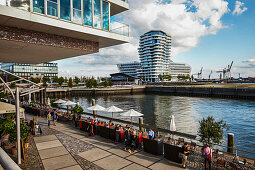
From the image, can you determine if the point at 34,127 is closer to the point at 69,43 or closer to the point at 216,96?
the point at 69,43

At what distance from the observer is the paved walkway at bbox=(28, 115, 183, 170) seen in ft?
27.3

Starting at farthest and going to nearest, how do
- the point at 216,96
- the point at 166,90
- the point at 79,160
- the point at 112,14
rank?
the point at 166,90 < the point at 216,96 < the point at 112,14 < the point at 79,160

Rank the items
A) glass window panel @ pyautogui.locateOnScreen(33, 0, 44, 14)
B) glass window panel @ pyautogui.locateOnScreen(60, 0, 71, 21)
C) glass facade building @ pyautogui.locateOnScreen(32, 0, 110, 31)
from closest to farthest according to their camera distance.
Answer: glass window panel @ pyautogui.locateOnScreen(33, 0, 44, 14) < glass facade building @ pyautogui.locateOnScreen(32, 0, 110, 31) < glass window panel @ pyautogui.locateOnScreen(60, 0, 71, 21)

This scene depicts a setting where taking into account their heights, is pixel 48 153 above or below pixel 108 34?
below

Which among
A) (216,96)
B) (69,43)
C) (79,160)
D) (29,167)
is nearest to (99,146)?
(79,160)

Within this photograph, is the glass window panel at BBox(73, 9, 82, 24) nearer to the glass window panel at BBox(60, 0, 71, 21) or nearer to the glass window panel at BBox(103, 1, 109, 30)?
the glass window panel at BBox(60, 0, 71, 21)

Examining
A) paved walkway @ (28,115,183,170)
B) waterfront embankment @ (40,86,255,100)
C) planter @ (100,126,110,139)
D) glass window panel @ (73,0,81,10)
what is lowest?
waterfront embankment @ (40,86,255,100)

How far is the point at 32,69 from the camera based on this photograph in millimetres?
138500

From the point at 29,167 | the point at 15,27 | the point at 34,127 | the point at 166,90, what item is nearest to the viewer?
the point at 29,167

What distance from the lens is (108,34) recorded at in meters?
12.9

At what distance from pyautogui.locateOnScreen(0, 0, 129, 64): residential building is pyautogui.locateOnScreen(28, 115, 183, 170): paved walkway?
22.0 feet

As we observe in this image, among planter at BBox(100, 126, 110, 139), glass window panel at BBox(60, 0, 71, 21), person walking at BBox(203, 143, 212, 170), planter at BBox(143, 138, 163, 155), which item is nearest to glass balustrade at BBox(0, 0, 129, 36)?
glass window panel at BBox(60, 0, 71, 21)

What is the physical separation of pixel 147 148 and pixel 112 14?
12.0 meters

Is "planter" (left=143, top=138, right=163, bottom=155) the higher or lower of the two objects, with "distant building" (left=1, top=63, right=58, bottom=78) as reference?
lower
